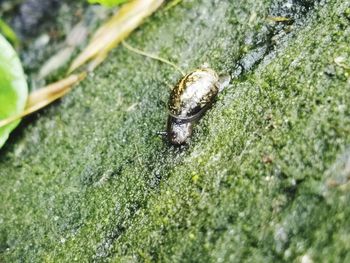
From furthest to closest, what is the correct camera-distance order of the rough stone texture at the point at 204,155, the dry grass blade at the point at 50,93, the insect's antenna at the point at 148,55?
the dry grass blade at the point at 50,93 → the insect's antenna at the point at 148,55 → the rough stone texture at the point at 204,155

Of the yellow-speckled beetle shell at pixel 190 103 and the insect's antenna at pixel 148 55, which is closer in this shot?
the yellow-speckled beetle shell at pixel 190 103

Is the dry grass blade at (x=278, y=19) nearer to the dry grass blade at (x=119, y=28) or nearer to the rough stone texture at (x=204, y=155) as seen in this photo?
the rough stone texture at (x=204, y=155)

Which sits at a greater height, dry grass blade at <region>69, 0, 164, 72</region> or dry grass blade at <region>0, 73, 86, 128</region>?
dry grass blade at <region>69, 0, 164, 72</region>

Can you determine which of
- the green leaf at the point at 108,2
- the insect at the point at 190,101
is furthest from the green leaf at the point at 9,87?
the insect at the point at 190,101

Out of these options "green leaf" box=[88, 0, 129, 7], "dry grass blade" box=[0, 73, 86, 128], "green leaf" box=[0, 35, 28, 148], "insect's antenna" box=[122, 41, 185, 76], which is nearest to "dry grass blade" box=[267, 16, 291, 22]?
"insect's antenna" box=[122, 41, 185, 76]

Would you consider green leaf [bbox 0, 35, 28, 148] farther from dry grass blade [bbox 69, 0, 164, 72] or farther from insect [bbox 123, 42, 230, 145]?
insect [bbox 123, 42, 230, 145]

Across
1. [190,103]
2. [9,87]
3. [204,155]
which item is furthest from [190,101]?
[9,87]

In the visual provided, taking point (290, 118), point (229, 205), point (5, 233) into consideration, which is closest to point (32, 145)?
point (5, 233)
